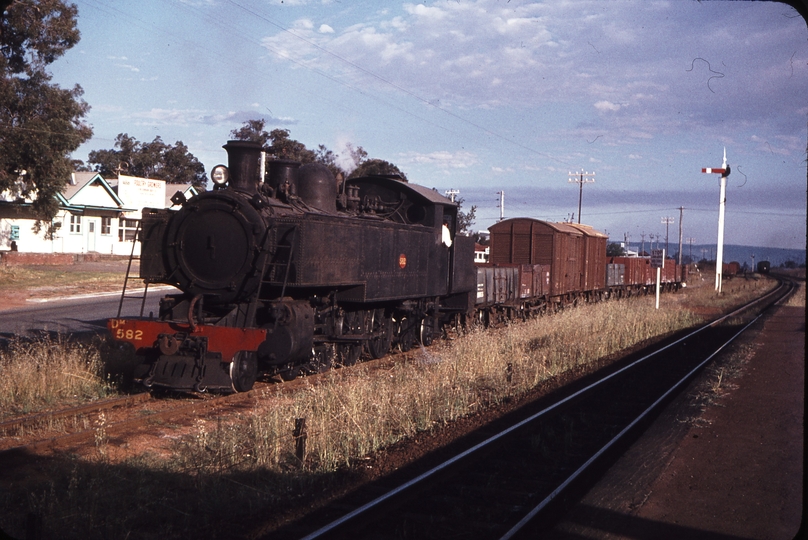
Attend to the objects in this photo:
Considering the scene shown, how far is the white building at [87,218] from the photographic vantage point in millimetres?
36844

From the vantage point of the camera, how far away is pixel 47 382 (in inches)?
375

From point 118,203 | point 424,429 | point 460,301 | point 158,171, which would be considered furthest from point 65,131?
point 158,171

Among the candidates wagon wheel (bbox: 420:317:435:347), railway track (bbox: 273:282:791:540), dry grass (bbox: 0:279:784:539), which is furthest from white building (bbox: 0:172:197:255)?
railway track (bbox: 273:282:791:540)

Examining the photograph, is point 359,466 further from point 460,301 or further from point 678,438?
point 460,301

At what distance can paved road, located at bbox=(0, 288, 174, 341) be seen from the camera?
639 inches

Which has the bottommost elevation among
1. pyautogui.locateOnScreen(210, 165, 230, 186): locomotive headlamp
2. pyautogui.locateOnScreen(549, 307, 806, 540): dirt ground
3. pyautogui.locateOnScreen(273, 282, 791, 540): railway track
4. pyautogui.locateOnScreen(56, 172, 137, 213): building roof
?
pyautogui.locateOnScreen(273, 282, 791, 540): railway track

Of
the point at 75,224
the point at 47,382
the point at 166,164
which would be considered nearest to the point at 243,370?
the point at 47,382

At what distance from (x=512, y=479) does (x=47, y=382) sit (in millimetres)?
6404

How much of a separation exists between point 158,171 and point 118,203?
20.9 m

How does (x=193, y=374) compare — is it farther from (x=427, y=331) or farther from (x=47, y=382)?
(x=427, y=331)

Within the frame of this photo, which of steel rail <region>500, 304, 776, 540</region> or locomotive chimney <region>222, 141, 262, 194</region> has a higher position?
locomotive chimney <region>222, 141, 262, 194</region>

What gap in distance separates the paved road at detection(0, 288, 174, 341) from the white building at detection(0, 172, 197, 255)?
13.0m

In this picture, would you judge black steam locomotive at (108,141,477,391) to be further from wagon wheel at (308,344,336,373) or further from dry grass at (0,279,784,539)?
dry grass at (0,279,784,539)

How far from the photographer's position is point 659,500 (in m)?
5.64
